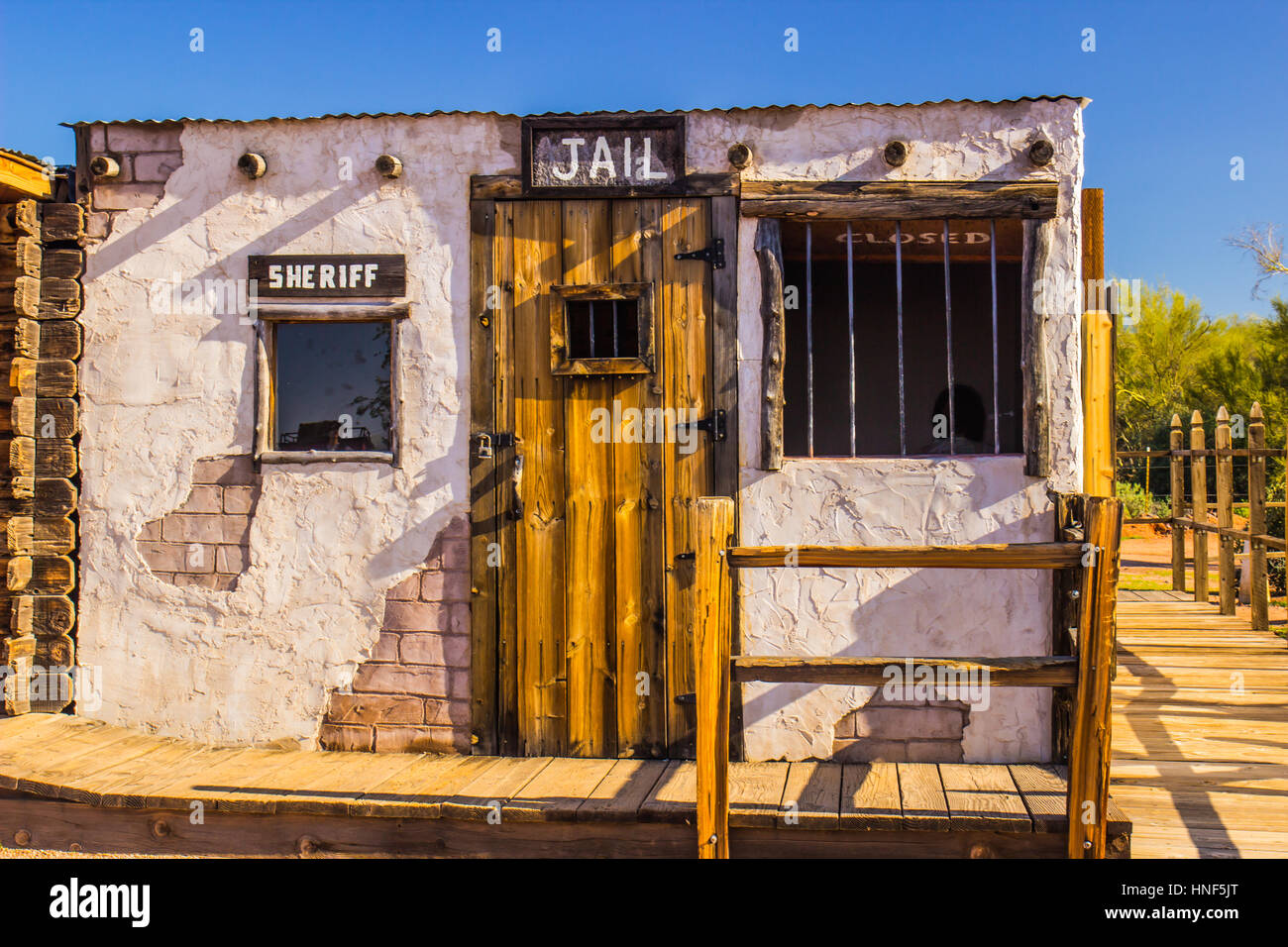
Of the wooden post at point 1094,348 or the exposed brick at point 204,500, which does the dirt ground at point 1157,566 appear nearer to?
the wooden post at point 1094,348

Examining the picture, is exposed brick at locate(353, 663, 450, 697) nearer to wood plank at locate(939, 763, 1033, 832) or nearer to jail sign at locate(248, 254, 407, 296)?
jail sign at locate(248, 254, 407, 296)

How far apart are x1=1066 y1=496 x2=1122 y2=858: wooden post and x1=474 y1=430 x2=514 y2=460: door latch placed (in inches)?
107

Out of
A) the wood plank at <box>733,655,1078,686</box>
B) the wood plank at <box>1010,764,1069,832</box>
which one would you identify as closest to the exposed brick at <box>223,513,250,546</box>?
the wood plank at <box>733,655,1078,686</box>

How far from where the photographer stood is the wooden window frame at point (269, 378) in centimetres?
489

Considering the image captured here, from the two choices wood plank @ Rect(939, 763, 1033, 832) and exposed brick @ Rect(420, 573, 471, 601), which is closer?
wood plank @ Rect(939, 763, 1033, 832)

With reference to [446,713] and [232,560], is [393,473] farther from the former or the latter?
[446,713]

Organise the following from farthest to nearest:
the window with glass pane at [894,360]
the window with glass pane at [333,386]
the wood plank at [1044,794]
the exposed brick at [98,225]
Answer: the window with glass pane at [894,360], the exposed brick at [98,225], the window with glass pane at [333,386], the wood plank at [1044,794]

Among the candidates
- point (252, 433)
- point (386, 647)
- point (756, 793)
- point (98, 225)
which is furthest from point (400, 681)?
point (98, 225)

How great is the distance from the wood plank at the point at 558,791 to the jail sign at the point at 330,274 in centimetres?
255

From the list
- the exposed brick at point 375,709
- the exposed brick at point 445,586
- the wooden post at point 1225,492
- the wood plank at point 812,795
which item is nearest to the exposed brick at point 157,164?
the exposed brick at point 445,586

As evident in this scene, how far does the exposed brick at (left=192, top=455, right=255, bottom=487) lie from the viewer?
197 inches

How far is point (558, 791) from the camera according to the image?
14.0 ft

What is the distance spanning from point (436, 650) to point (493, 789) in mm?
857

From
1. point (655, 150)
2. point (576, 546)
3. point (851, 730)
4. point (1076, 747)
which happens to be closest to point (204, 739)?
point (576, 546)
